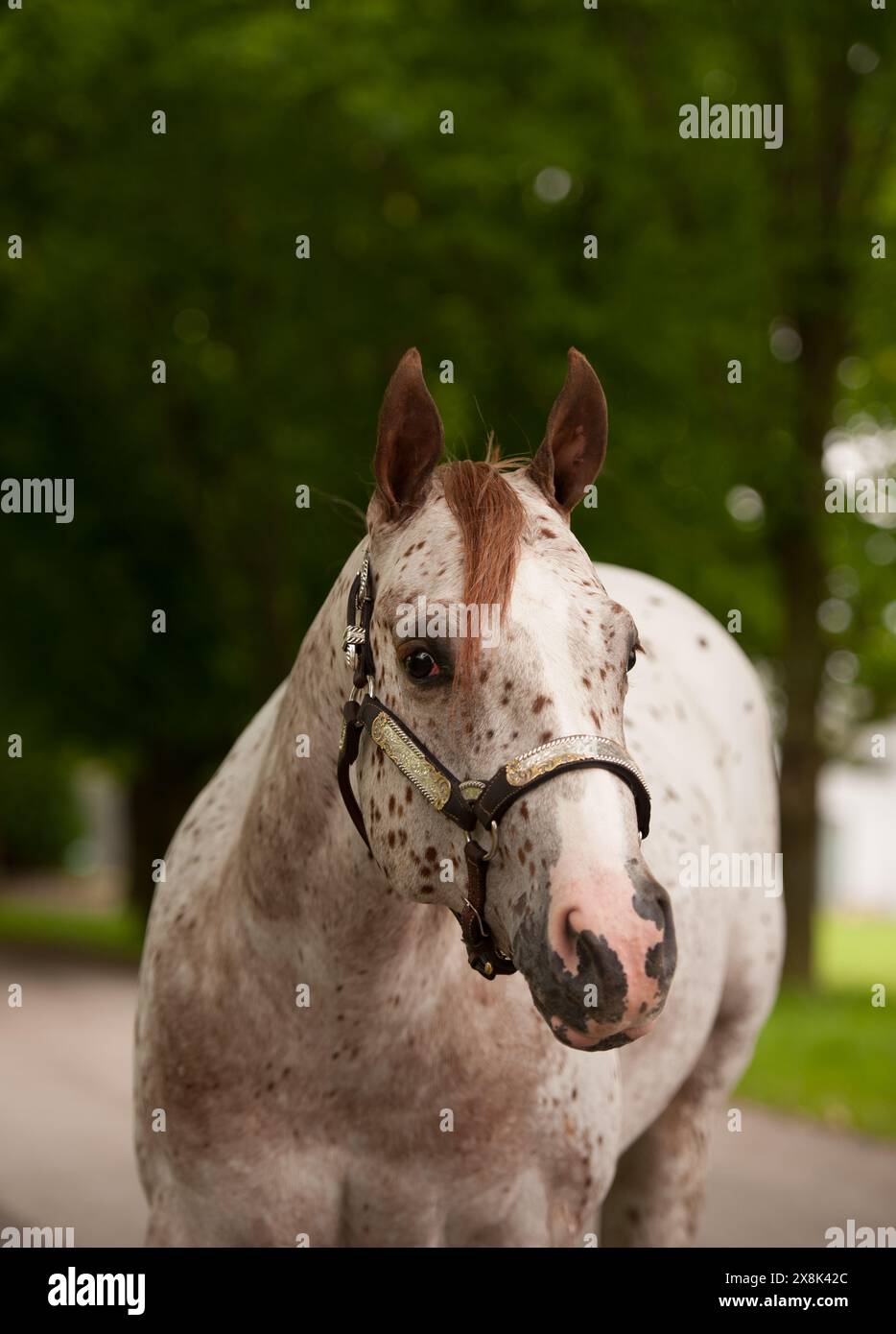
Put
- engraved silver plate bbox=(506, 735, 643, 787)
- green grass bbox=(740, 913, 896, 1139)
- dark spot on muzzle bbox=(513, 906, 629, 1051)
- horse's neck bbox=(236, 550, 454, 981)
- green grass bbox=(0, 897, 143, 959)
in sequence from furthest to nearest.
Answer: green grass bbox=(0, 897, 143, 959) < green grass bbox=(740, 913, 896, 1139) < horse's neck bbox=(236, 550, 454, 981) < engraved silver plate bbox=(506, 735, 643, 787) < dark spot on muzzle bbox=(513, 906, 629, 1051)

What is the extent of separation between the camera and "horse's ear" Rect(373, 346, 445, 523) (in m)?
2.64

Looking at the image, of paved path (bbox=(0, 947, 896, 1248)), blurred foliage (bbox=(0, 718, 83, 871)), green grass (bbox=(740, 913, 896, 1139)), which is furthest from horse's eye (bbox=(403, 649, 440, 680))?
blurred foliage (bbox=(0, 718, 83, 871))

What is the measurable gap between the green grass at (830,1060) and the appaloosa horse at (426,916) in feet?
18.1

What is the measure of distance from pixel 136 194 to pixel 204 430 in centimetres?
271

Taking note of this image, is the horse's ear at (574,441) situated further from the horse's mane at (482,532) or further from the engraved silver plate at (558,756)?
the engraved silver plate at (558,756)

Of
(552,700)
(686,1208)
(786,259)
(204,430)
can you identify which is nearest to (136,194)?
(204,430)

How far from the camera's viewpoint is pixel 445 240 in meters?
11.6

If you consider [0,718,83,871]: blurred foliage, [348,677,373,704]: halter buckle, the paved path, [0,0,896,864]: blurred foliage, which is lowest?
the paved path

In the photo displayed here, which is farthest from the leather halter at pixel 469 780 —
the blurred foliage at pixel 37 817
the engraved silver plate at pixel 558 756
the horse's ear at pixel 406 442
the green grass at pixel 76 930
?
the blurred foliage at pixel 37 817

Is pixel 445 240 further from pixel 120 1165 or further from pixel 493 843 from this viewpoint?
pixel 493 843

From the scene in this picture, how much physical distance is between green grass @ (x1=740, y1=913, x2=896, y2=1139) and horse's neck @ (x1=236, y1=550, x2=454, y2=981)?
→ 6214 millimetres

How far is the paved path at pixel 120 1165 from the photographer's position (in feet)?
21.1

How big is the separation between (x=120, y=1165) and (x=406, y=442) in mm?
5984

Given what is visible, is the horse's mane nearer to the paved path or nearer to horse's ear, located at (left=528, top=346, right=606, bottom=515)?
horse's ear, located at (left=528, top=346, right=606, bottom=515)
